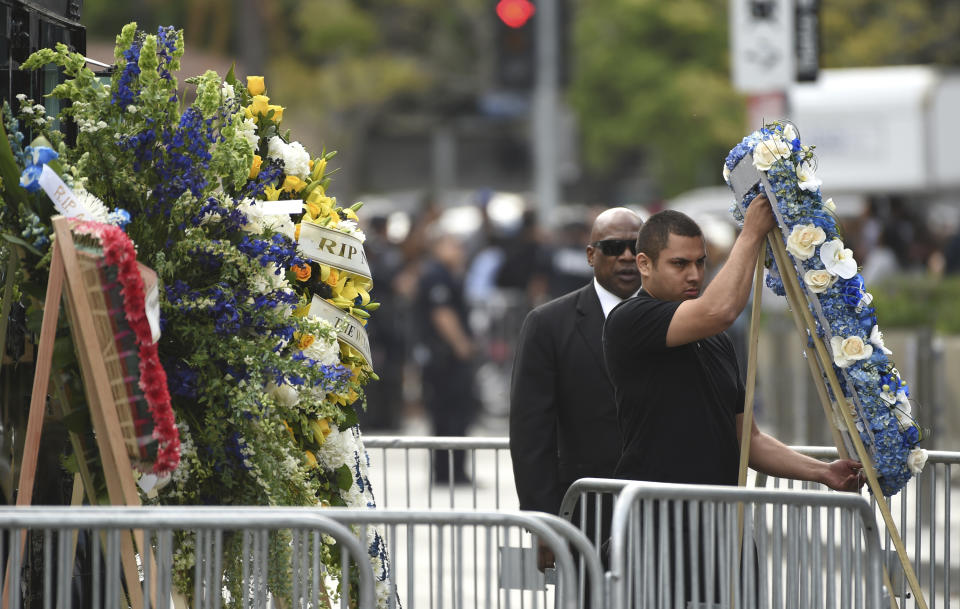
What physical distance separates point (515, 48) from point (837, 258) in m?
12.9

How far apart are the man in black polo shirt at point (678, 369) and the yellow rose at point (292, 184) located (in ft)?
3.65

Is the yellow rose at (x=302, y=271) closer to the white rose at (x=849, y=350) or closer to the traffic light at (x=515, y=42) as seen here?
the white rose at (x=849, y=350)

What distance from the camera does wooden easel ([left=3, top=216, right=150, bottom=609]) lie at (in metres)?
4.11

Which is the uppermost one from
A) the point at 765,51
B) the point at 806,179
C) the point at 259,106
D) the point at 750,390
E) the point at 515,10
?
the point at 515,10

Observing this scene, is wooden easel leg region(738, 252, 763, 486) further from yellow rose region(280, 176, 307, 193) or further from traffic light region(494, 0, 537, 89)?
traffic light region(494, 0, 537, 89)

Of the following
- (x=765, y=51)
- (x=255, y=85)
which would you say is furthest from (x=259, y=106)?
(x=765, y=51)

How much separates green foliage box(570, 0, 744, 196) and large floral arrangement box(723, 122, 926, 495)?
29.4 metres

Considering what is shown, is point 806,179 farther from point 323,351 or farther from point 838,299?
point 323,351

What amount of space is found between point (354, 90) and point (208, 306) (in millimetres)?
34870

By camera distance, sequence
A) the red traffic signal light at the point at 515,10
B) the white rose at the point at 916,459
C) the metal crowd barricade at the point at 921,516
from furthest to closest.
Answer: the red traffic signal light at the point at 515,10 < the metal crowd barricade at the point at 921,516 < the white rose at the point at 916,459

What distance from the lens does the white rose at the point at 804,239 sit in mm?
4750

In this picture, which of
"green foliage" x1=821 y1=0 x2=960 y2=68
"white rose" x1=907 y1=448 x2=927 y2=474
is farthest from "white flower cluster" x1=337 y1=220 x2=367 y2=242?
"green foliage" x1=821 y1=0 x2=960 y2=68

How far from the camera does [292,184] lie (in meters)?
5.27

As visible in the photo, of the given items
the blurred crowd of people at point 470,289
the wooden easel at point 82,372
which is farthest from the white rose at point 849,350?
the blurred crowd of people at point 470,289
